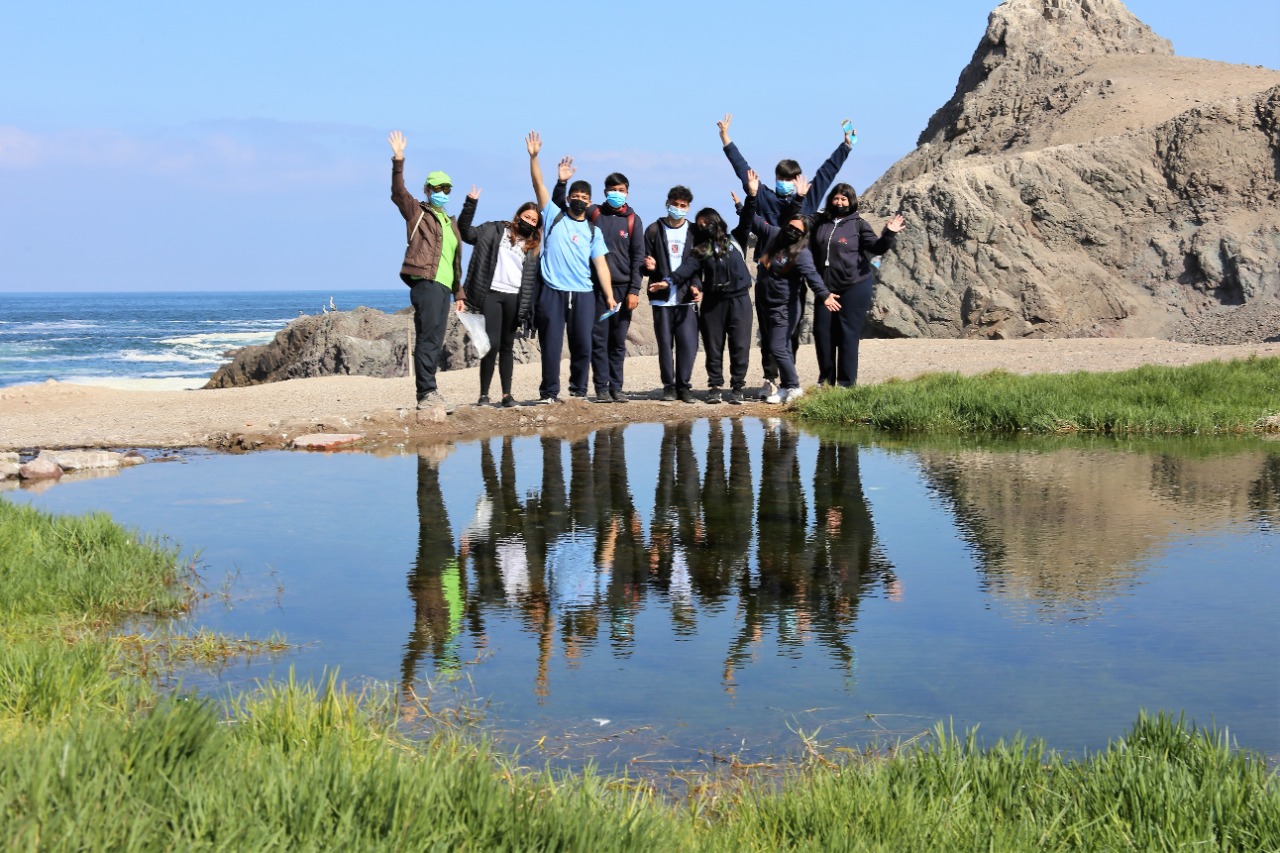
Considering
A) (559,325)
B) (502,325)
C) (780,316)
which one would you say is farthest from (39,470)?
(780,316)

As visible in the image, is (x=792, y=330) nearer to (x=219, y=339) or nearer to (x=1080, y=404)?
(x=1080, y=404)

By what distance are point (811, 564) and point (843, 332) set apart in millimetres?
7625

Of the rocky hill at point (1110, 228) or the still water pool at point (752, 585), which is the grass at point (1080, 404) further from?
the rocky hill at point (1110, 228)

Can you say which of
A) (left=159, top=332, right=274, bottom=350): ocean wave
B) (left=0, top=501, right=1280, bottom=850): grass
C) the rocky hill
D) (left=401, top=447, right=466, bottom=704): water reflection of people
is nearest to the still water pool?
(left=401, top=447, right=466, bottom=704): water reflection of people

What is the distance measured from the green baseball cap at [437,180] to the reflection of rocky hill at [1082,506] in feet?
16.8

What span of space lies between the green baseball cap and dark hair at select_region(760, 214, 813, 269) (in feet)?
10.4

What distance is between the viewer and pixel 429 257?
12.8 metres

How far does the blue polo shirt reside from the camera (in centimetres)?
1349

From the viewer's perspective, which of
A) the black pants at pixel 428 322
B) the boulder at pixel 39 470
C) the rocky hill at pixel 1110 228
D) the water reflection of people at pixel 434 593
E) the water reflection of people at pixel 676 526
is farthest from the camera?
the rocky hill at pixel 1110 228

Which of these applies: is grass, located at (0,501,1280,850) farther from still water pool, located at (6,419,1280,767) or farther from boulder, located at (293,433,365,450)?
boulder, located at (293,433,365,450)

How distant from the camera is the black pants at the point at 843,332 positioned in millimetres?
14172

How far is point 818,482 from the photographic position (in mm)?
9648

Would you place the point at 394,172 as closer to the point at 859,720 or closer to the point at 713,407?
the point at 713,407

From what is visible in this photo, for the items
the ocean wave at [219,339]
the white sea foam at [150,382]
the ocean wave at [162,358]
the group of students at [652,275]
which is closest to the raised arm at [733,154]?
the group of students at [652,275]
